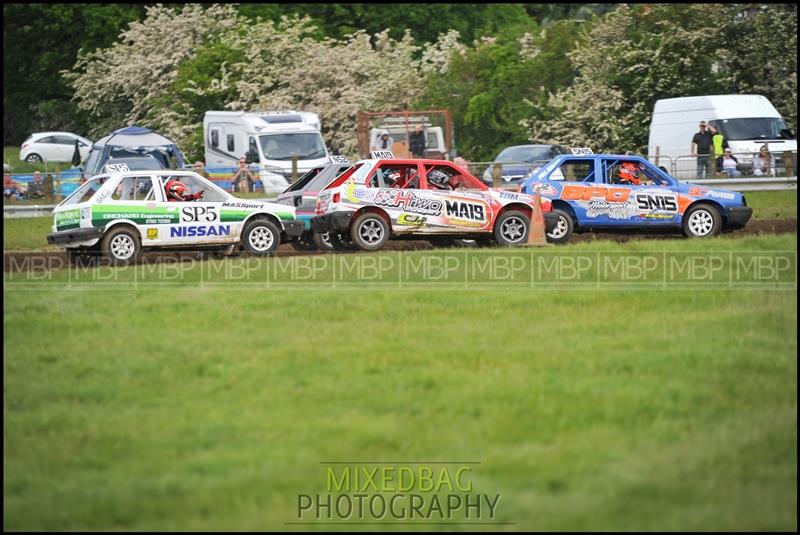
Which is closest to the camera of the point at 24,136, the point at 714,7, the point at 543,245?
the point at 543,245

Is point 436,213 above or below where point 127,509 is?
above

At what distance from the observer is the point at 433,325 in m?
12.0

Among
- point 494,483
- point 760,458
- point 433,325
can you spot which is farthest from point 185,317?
point 760,458

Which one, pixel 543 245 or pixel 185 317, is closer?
pixel 185 317

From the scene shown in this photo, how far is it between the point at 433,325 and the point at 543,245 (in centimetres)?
646

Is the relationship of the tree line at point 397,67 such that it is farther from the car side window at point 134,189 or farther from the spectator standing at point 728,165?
the car side window at point 134,189

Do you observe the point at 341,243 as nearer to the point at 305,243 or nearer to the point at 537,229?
the point at 305,243

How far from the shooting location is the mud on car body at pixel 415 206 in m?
18.1

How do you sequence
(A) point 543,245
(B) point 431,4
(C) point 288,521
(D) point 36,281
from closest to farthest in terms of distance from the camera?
(C) point 288,521 → (D) point 36,281 → (A) point 543,245 → (B) point 431,4

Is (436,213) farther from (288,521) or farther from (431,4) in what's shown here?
(431,4)

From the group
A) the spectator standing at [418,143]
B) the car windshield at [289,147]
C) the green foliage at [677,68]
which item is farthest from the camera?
the green foliage at [677,68]

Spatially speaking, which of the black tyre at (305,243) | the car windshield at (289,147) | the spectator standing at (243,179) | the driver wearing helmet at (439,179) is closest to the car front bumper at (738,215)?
the driver wearing helmet at (439,179)

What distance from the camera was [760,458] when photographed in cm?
753

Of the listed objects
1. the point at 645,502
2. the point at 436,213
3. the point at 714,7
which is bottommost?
the point at 645,502
